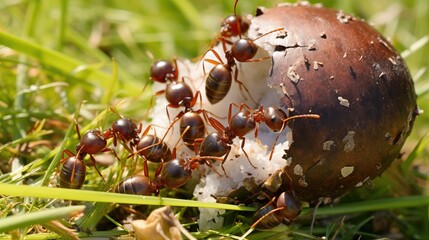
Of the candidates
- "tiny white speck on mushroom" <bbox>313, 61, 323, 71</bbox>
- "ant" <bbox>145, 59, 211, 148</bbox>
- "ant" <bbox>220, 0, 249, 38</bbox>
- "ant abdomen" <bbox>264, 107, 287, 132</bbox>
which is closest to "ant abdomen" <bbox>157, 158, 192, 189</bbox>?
"ant" <bbox>145, 59, 211, 148</bbox>

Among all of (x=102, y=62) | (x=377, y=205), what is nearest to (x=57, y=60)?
(x=102, y=62)

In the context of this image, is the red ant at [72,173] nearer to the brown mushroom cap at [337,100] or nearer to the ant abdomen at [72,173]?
the ant abdomen at [72,173]

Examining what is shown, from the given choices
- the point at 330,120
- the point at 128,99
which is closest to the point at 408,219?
the point at 330,120

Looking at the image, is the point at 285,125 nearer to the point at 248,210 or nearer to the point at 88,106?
the point at 248,210

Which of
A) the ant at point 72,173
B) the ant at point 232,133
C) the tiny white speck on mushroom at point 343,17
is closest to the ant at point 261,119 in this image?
the ant at point 232,133

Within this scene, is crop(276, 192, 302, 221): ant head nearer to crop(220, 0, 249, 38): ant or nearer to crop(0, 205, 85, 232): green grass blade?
crop(0, 205, 85, 232): green grass blade

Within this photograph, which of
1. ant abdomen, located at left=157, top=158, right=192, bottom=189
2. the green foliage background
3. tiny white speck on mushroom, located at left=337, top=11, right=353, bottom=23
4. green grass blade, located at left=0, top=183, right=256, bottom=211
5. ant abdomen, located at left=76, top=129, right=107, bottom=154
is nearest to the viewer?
Result: green grass blade, located at left=0, top=183, right=256, bottom=211

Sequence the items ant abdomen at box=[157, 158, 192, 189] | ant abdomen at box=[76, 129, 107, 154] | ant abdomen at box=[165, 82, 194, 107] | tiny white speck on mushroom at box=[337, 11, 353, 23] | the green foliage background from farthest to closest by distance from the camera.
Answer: the green foliage background < ant abdomen at box=[165, 82, 194, 107] < tiny white speck on mushroom at box=[337, 11, 353, 23] < ant abdomen at box=[76, 129, 107, 154] < ant abdomen at box=[157, 158, 192, 189]

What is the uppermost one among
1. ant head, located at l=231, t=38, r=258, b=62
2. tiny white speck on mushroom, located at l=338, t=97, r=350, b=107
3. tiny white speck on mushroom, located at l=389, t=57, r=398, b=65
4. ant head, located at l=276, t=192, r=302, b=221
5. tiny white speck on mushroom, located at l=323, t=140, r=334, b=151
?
ant head, located at l=231, t=38, r=258, b=62
